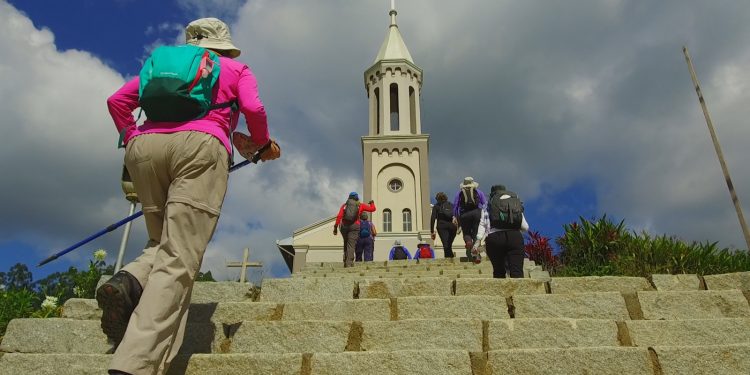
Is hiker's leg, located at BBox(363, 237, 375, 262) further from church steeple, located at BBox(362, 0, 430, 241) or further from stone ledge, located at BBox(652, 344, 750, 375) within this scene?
church steeple, located at BBox(362, 0, 430, 241)

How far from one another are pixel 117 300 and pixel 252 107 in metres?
1.34

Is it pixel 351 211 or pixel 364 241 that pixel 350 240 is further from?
pixel 364 241

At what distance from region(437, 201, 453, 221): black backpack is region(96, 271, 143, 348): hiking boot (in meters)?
9.98

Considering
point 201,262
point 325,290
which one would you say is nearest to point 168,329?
point 201,262

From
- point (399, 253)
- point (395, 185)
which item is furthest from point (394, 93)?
point (399, 253)

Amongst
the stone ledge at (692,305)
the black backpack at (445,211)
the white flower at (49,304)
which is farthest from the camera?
the black backpack at (445,211)

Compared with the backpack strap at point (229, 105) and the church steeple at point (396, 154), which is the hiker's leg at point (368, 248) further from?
the church steeple at point (396, 154)

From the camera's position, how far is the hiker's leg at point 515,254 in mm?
6242

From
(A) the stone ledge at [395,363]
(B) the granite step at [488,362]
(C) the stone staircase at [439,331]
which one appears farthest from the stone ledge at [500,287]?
(A) the stone ledge at [395,363]

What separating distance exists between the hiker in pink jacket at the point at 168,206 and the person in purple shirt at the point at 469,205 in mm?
8016

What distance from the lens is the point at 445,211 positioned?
1220 centimetres

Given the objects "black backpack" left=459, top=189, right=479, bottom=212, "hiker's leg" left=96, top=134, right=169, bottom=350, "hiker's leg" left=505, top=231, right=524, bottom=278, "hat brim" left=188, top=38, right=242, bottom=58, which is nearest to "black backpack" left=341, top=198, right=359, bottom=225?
"black backpack" left=459, top=189, right=479, bottom=212

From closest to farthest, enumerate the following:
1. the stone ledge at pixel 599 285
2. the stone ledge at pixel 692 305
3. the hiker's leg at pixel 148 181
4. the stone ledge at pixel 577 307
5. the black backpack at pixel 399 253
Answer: the hiker's leg at pixel 148 181 < the stone ledge at pixel 577 307 < the stone ledge at pixel 692 305 < the stone ledge at pixel 599 285 < the black backpack at pixel 399 253

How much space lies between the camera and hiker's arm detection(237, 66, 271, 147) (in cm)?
301
